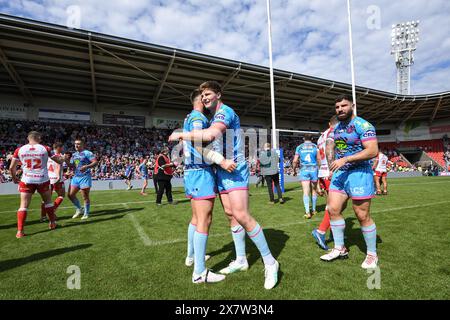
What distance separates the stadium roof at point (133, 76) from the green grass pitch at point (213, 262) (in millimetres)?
16589

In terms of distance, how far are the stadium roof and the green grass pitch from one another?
16.6 meters

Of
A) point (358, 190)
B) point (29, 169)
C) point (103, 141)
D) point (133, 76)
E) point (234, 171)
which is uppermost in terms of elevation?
point (133, 76)

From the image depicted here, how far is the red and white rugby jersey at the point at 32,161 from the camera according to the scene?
5.28 m

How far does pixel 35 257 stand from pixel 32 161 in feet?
7.75

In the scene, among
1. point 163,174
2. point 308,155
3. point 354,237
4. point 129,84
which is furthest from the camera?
point 129,84

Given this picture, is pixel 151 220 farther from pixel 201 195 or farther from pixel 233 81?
pixel 233 81

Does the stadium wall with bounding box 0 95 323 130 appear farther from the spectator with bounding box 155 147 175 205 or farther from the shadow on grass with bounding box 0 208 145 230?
the shadow on grass with bounding box 0 208 145 230

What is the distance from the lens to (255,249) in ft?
13.2

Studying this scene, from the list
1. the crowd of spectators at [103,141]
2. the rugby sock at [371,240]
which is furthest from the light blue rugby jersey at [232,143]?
the crowd of spectators at [103,141]

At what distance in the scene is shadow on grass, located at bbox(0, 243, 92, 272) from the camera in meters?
3.54

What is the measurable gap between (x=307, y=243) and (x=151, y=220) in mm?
3971

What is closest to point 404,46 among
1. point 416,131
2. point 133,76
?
point 416,131

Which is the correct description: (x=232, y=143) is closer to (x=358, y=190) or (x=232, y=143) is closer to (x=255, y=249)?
(x=358, y=190)
